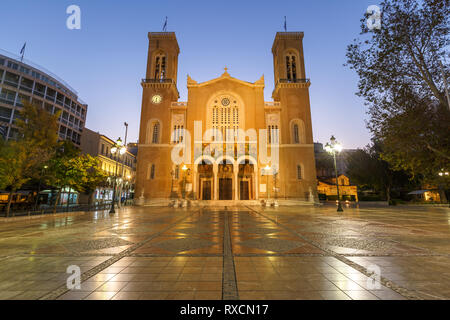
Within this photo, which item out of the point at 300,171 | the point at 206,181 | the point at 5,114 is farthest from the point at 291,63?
the point at 5,114

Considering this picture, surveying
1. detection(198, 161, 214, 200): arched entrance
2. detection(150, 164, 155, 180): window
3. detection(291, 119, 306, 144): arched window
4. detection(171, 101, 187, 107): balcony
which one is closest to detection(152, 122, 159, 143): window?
detection(150, 164, 155, 180): window

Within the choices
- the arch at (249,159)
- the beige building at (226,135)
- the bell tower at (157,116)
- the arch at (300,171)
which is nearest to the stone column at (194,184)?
the beige building at (226,135)

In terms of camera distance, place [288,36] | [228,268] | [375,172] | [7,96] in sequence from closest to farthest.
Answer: [228,268] → [7,96] → [375,172] → [288,36]

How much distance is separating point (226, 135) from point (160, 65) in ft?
51.9

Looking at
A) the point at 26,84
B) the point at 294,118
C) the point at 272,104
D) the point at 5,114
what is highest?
the point at 26,84

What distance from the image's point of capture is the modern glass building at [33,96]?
84.9 ft

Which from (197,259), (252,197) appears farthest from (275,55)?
(197,259)

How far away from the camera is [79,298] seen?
2512 mm

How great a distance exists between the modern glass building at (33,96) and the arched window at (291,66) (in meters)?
32.4

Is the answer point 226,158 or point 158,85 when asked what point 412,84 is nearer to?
point 226,158

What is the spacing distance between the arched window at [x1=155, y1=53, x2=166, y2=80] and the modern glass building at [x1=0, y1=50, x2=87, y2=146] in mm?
14474

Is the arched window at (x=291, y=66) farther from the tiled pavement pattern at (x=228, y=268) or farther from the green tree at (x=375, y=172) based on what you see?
the tiled pavement pattern at (x=228, y=268)

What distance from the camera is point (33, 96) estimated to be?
28.3 metres

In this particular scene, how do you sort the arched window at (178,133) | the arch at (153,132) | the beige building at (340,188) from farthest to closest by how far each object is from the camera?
the beige building at (340,188)
the arched window at (178,133)
the arch at (153,132)
